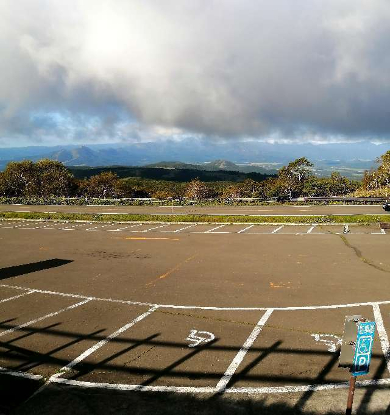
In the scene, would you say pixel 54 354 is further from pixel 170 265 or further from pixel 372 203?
pixel 372 203

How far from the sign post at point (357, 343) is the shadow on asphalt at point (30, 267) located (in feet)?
43.0

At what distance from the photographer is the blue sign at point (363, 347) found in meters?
4.39

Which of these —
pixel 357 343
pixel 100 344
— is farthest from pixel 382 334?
pixel 100 344

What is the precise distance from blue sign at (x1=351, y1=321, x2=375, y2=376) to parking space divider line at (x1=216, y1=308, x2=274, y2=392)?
2.54 m

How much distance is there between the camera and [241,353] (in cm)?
732

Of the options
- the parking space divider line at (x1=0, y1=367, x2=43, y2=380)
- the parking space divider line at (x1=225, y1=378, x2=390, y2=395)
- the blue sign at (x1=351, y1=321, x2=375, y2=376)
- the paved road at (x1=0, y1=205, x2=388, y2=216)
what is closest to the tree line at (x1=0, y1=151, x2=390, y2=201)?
the paved road at (x1=0, y1=205, x2=388, y2=216)

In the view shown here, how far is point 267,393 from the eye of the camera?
5945 millimetres

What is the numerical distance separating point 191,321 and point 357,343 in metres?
Answer: 5.25

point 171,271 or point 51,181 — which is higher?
point 51,181

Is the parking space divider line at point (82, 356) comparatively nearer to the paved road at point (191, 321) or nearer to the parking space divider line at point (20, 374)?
the paved road at point (191, 321)

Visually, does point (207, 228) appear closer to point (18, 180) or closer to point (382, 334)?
point (382, 334)

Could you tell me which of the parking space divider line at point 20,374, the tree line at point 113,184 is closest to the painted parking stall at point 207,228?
the parking space divider line at point 20,374

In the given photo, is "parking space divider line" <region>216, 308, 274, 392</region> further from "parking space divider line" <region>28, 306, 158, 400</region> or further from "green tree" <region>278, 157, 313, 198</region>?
"green tree" <region>278, 157, 313, 198</region>

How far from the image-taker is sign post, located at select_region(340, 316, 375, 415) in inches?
172
